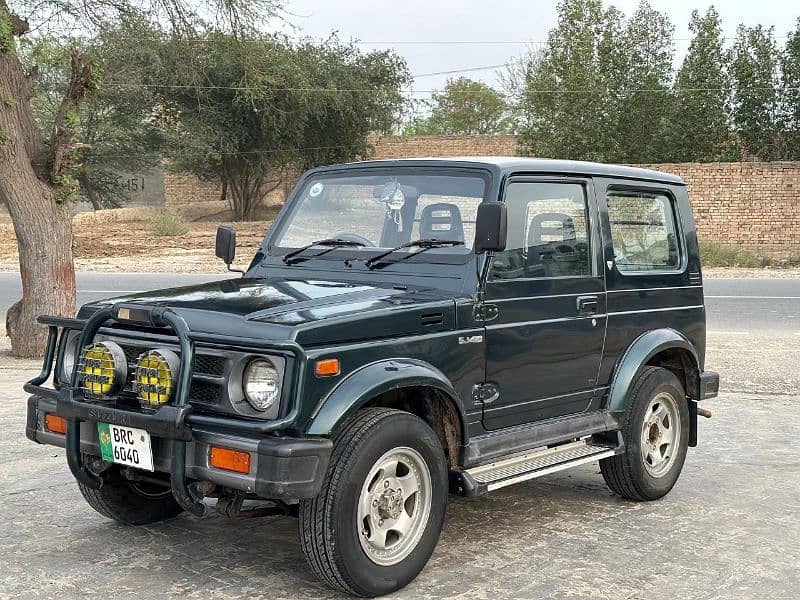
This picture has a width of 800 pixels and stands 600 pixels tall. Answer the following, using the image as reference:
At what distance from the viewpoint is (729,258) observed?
85.5 ft

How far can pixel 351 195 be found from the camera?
5.79 metres

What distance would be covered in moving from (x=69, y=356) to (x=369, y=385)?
65.1 inches

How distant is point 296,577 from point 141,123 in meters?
35.3

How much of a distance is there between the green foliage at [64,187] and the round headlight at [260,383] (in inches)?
320

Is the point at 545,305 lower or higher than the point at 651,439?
→ higher

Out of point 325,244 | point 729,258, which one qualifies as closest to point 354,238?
point 325,244

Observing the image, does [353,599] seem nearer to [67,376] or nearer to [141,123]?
[67,376]

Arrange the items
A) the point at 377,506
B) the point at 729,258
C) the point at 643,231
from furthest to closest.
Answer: the point at 729,258 → the point at 643,231 → the point at 377,506

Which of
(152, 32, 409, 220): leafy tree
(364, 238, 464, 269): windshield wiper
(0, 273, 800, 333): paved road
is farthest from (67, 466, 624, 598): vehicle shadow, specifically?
(152, 32, 409, 220): leafy tree

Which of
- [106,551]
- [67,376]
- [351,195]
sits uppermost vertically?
[351,195]

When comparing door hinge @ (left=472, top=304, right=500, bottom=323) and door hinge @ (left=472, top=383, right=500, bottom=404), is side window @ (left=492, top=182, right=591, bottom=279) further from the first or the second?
door hinge @ (left=472, top=383, right=500, bottom=404)

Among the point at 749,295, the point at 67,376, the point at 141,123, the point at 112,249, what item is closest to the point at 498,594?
the point at 67,376

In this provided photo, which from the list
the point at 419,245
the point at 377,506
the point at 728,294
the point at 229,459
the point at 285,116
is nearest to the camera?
the point at 229,459

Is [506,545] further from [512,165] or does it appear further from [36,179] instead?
[36,179]
